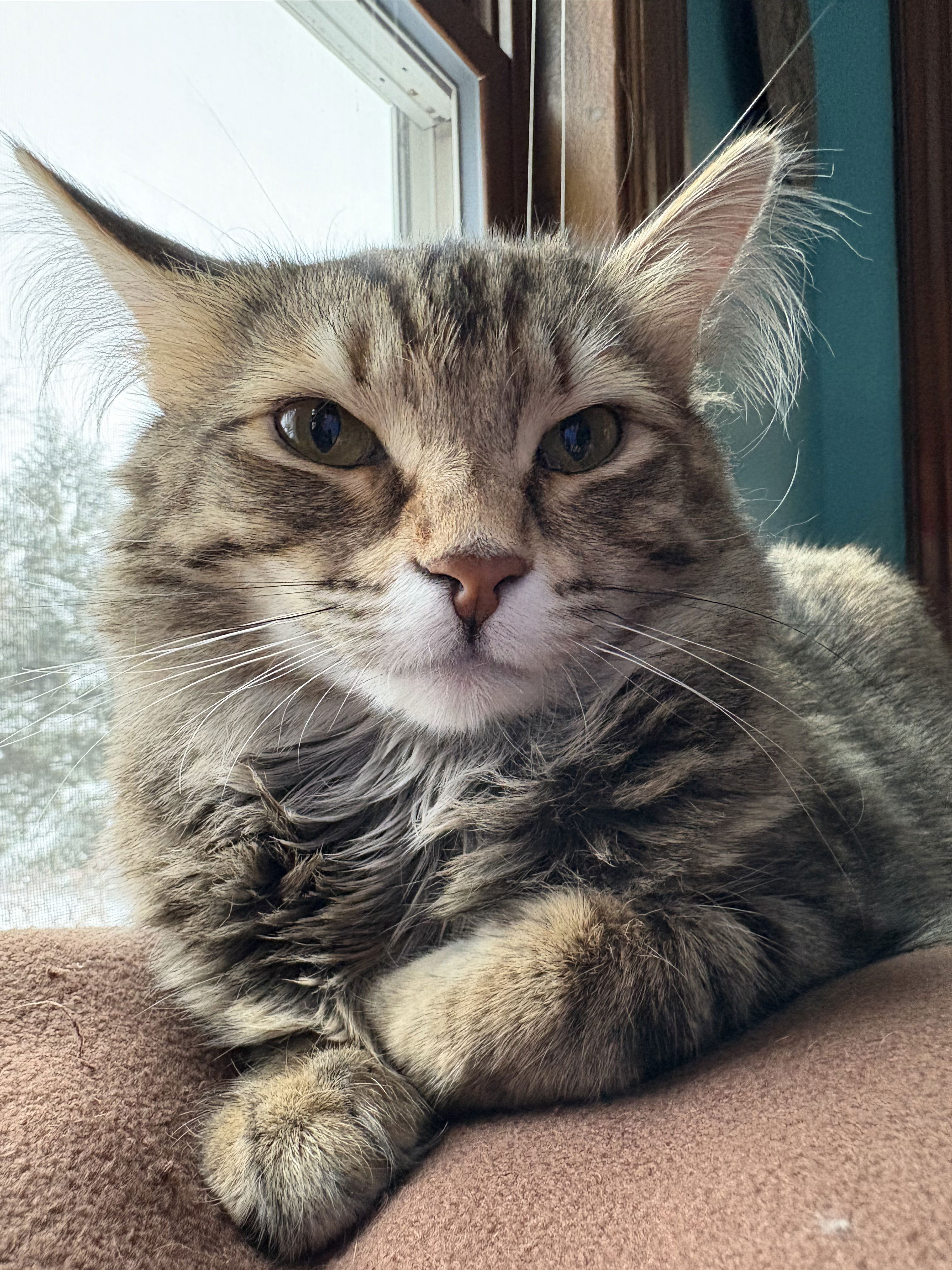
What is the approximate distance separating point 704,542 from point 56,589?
0.79m

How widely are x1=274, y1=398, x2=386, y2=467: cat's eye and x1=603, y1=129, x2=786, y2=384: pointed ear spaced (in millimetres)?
396

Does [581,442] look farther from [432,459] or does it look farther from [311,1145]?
[311,1145]

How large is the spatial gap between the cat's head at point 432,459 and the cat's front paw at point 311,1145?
1.06 feet

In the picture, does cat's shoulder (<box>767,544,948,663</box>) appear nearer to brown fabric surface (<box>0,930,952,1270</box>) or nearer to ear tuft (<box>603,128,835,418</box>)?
→ ear tuft (<box>603,128,835,418</box>)

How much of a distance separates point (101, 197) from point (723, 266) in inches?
29.6

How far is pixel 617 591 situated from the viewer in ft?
3.00

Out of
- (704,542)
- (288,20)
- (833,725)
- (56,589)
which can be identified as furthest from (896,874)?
(288,20)

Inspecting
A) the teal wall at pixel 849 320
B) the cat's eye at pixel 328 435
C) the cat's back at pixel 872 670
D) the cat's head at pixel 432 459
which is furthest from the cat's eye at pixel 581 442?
the teal wall at pixel 849 320

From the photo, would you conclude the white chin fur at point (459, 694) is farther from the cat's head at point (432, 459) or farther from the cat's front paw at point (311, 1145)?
the cat's front paw at point (311, 1145)

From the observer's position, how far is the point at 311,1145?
73cm

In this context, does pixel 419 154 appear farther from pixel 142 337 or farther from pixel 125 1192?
pixel 125 1192

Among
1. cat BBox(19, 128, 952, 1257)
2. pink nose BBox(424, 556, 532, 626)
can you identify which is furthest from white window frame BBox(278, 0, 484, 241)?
pink nose BBox(424, 556, 532, 626)

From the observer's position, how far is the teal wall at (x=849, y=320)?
96.9 inches

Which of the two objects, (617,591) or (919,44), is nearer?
(617,591)
